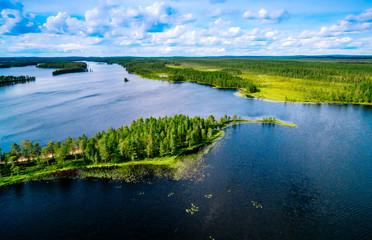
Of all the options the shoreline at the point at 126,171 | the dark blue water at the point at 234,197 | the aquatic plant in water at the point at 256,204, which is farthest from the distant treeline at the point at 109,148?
the aquatic plant in water at the point at 256,204

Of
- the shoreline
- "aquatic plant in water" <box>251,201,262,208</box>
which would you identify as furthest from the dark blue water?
the shoreline

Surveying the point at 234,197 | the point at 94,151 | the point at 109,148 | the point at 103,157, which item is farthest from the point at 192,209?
the point at 94,151

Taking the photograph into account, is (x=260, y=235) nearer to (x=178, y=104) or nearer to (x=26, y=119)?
(x=178, y=104)

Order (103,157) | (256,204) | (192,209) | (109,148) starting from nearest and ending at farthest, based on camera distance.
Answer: (192,209) < (256,204) < (103,157) < (109,148)

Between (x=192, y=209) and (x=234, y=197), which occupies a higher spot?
(x=234, y=197)

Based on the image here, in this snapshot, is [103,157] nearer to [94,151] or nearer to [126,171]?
[94,151]

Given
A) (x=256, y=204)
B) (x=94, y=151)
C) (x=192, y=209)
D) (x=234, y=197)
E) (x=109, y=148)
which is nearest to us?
(x=192, y=209)

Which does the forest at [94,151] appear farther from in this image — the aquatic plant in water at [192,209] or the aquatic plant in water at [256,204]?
the aquatic plant in water at [256,204]

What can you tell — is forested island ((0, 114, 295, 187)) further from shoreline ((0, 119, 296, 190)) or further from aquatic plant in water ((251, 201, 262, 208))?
Result: aquatic plant in water ((251, 201, 262, 208))
